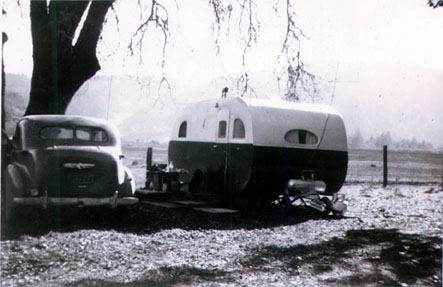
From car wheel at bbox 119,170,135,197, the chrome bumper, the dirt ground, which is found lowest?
the dirt ground

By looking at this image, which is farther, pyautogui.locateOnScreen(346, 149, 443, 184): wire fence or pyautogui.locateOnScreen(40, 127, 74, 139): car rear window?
pyautogui.locateOnScreen(346, 149, 443, 184): wire fence

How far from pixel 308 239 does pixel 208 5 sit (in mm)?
3804

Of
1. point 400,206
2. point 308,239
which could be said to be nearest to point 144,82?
point 308,239

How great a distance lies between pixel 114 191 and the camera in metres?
6.75

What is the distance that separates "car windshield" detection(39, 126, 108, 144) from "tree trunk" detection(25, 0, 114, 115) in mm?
500

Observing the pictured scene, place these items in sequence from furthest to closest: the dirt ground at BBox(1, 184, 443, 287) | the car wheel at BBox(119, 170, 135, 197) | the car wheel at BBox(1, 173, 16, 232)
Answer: the car wheel at BBox(119, 170, 135, 197)
the car wheel at BBox(1, 173, 16, 232)
the dirt ground at BBox(1, 184, 443, 287)

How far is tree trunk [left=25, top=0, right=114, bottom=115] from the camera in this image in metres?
6.39

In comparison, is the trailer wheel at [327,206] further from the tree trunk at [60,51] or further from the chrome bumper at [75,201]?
the tree trunk at [60,51]

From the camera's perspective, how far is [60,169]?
6.28 meters

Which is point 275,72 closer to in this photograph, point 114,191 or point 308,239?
point 308,239

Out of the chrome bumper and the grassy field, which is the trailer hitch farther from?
the grassy field

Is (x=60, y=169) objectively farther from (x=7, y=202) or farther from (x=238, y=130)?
(x=238, y=130)

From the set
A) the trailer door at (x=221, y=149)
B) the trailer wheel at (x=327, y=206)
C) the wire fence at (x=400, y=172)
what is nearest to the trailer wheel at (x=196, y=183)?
the trailer door at (x=221, y=149)

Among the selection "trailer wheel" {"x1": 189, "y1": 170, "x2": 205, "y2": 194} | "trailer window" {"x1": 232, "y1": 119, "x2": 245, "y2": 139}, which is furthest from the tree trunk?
"trailer wheel" {"x1": 189, "y1": 170, "x2": 205, "y2": 194}
